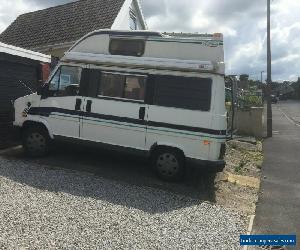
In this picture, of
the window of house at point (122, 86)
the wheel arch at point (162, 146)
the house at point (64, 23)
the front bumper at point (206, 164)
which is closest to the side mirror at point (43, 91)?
the window of house at point (122, 86)

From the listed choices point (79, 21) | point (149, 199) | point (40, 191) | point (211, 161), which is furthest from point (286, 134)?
point (40, 191)

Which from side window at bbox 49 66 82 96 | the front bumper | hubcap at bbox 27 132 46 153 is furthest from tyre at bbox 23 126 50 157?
the front bumper

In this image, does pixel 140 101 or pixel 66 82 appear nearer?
pixel 140 101

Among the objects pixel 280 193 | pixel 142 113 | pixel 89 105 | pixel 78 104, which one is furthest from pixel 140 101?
pixel 280 193

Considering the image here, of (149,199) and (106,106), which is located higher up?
(106,106)

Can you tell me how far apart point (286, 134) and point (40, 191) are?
1597 cm

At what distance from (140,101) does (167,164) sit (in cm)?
156

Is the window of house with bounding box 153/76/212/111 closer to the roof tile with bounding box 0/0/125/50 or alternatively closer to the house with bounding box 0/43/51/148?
the house with bounding box 0/43/51/148

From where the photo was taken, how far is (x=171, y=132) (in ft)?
30.1

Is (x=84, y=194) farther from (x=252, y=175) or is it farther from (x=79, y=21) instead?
(x=79, y=21)

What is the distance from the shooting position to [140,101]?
944cm

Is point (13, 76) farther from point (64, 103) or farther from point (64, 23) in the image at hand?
point (64, 23)

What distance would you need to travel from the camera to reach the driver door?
9.92 meters

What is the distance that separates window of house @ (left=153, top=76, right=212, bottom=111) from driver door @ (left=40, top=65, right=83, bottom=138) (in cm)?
197
